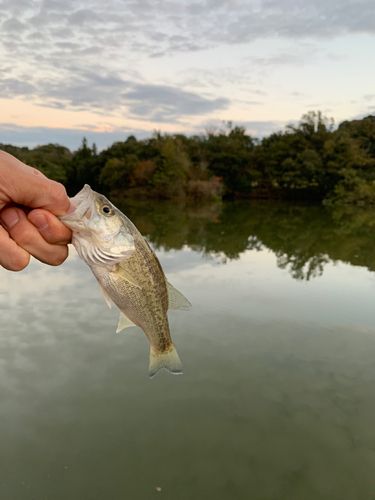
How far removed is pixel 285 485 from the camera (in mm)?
3820

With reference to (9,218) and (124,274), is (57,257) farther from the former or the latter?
(124,274)

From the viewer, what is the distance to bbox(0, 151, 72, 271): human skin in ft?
6.77

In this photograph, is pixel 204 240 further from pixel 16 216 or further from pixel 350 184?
pixel 350 184

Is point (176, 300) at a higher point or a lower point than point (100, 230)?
lower

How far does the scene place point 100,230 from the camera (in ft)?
7.02

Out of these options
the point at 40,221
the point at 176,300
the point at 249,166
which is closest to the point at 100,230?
the point at 40,221

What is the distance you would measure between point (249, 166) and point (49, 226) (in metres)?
53.8

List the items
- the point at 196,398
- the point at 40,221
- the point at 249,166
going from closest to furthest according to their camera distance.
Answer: the point at 40,221, the point at 196,398, the point at 249,166

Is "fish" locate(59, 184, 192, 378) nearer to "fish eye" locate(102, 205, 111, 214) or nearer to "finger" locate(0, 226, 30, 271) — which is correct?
"fish eye" locate(102, 205, 111, 214)

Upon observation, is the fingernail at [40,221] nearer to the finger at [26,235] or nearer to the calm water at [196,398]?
the finger at [26,235]

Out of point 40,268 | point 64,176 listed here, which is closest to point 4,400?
point 40,268

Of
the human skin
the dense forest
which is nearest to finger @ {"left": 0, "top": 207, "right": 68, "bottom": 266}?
the human skin

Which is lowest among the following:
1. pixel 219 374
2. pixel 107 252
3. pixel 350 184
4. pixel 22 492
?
pixel 22 492

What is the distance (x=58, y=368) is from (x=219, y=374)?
246 cm
